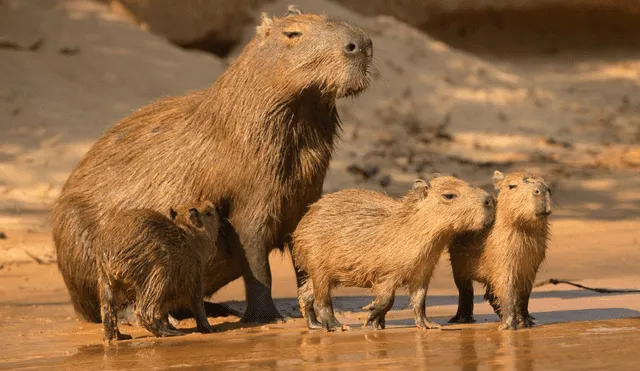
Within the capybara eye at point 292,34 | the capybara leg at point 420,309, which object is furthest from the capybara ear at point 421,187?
the capybara eye at point 292,34

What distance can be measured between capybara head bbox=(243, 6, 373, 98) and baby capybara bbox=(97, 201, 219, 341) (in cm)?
104

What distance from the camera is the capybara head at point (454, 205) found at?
27.0 feet

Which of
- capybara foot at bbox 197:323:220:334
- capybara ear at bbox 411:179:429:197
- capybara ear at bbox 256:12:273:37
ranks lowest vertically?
capybara foot at bbox 197:323:220:334

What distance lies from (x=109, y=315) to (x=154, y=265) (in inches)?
15.6

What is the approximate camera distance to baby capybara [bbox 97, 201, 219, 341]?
843 cm

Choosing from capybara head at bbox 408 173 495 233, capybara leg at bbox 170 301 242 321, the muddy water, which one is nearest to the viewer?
the muddy water

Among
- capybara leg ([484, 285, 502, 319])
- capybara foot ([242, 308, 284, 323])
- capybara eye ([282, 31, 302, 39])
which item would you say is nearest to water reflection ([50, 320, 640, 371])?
capybara leg ([484, 285, 502, 319])

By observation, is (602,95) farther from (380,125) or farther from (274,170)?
(274,170)

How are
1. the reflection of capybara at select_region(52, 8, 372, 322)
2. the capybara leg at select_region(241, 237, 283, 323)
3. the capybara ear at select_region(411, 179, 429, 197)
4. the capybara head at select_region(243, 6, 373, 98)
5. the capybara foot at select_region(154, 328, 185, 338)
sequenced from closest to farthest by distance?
the capybara ear at select_region(411, 179, 429, 197) → the capybara foot at select_region(154, 328, 185, 338) → the capybara head at select_region(243, 6, 373, 98) → the reflection of capybara at select_region(52, 8, 372, 322) → the capybara leg at select_region(241, 237, 283, 323)

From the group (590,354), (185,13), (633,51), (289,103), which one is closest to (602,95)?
(633,51)

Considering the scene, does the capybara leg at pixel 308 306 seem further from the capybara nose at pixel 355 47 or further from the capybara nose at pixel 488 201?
the capybara nose at pixel 355 47

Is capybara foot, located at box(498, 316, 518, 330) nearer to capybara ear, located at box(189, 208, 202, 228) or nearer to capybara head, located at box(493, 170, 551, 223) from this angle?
capybara head, located at box(493, 170, 551, 223)

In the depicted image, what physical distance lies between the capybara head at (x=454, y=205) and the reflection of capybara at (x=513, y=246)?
0.11 metres

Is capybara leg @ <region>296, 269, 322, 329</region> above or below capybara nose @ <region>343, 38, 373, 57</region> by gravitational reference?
below
